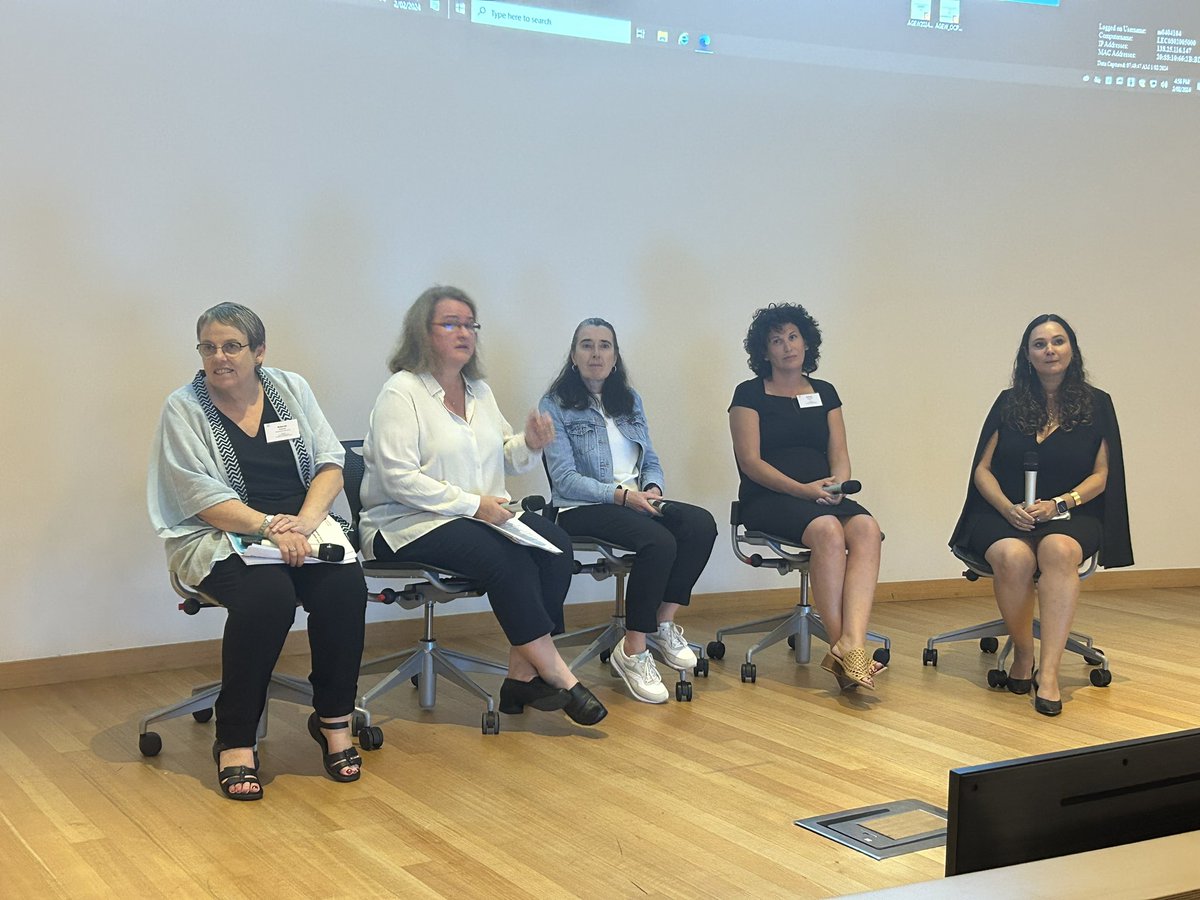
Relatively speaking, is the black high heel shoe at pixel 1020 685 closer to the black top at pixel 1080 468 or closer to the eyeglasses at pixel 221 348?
the black top at pixel 1080 468

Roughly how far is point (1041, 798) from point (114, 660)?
3.83m

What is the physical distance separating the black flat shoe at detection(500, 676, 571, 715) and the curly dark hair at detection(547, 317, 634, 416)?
104 centimetres

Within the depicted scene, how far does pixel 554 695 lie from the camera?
365cm

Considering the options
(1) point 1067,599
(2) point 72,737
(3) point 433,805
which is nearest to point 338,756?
(3) point 433,805

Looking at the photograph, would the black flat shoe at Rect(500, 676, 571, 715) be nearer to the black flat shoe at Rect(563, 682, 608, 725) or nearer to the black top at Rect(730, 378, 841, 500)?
the black flat shoe at Rect(563, 682, 608, 725)

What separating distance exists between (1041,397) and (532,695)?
2.10 metres

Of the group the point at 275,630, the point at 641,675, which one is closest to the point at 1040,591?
the point at 641,675

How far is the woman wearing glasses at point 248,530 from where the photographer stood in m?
3.19

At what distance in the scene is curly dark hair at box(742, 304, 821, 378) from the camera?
4672 millimetres

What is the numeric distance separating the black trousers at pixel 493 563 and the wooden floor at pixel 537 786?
1.09ft

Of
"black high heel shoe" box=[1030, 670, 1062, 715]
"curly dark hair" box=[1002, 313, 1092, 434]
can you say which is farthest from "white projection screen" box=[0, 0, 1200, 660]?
"black high heel shoe" box=[1030, 670, 1062, 715]

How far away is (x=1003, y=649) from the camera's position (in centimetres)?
444

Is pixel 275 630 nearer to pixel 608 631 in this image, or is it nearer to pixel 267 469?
pixel 267 469

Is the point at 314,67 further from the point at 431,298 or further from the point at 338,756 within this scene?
the point at 338,756
